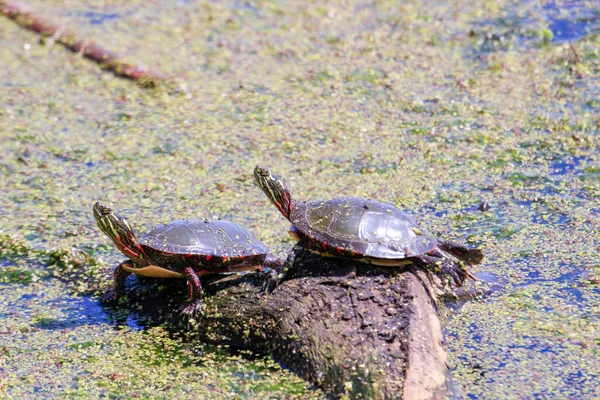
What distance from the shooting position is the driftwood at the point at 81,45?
8953 mm

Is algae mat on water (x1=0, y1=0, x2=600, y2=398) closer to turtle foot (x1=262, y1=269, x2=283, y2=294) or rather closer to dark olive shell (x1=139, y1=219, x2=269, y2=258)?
turtle foot (x1=262, y1=269, x2=283, y2=294)

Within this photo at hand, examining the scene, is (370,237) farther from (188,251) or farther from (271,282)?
(188,251)

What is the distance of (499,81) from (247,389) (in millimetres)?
5365

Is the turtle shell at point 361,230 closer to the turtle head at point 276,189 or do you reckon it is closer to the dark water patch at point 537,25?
the turtle head at point 276,189

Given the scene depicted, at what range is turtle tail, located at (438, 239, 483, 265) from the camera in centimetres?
489

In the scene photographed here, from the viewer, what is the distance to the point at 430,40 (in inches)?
371

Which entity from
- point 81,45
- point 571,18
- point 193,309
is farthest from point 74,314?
point 571,18

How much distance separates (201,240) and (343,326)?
43.8 inches

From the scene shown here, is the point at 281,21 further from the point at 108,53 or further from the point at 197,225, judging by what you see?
the point at 197,225

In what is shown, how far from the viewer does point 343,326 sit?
419 centimetres

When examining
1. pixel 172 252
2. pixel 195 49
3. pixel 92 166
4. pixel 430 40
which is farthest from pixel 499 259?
pixel 195 49

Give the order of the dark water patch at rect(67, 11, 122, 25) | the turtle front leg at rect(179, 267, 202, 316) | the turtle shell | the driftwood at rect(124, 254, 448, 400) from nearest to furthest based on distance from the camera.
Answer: the driftwood at rect(124, 254, 448, 400) < the turtle shell < the turtle front leg at rect(179, 267, 202, 316) < the dark water patch at rect(67, 11, 122, 25)

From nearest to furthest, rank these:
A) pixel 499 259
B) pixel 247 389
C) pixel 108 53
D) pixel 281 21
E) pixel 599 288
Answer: pixel 247 389, pixel 599 288, pixel 499 259, pixel 108 53, pixel 281 21

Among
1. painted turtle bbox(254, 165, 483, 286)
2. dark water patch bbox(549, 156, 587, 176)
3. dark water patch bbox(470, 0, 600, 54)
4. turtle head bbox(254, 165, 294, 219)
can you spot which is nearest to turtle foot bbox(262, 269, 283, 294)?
painted turtle bbox(254, 165, 483, 286)
